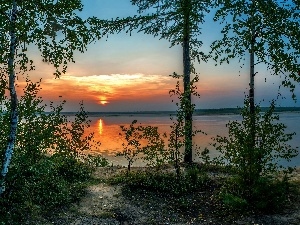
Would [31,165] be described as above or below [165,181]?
above

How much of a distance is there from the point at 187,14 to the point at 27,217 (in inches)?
510

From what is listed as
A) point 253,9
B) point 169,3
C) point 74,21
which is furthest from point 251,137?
point 169,3

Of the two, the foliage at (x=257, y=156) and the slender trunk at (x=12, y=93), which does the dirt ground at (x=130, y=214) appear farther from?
the slender trunk at (x=12, y=93)

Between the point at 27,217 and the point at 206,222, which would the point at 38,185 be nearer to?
the point at 27,217

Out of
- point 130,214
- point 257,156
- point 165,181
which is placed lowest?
point 130,214

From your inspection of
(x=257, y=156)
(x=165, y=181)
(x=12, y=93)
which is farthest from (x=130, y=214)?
(x=12, y=93)

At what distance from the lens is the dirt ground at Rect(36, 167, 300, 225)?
1155 cm

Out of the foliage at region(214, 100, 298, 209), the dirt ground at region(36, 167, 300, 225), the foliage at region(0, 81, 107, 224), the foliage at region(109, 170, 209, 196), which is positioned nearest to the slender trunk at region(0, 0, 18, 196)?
the foliage at region(0, 81, 107, 224)

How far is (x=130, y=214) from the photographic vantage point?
12508 mm

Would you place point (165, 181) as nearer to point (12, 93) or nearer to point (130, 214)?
point (130, 214)

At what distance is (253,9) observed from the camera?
14.6m

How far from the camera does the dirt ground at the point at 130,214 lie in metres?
11.5

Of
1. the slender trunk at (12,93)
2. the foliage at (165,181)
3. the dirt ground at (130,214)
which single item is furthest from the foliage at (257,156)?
the slender trunk at (12,93)

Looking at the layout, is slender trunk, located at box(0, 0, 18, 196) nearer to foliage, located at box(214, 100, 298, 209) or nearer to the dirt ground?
the dirt ground
